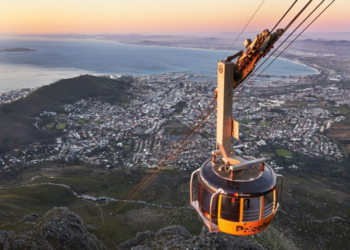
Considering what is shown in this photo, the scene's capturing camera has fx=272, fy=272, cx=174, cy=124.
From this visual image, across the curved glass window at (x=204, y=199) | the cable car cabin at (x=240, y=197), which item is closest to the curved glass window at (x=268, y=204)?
the cable car cabin at (x=240, y=197)

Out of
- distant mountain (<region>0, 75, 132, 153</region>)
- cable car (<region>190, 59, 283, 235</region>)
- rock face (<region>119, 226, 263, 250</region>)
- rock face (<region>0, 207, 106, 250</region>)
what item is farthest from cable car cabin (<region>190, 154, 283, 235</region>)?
distant mountain (<region>0, 75, 132, 153</region>)

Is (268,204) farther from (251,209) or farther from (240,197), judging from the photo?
(240,197)

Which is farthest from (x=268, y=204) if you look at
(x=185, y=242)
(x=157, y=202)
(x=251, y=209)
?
(x=157, y=202)

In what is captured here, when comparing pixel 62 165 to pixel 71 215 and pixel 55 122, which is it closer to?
pixel 71 215

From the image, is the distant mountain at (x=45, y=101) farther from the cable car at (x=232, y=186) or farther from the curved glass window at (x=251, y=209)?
the curved glass window at (x=251, y=209)

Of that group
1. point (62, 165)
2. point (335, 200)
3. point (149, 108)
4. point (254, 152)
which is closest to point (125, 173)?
point (62, 165)

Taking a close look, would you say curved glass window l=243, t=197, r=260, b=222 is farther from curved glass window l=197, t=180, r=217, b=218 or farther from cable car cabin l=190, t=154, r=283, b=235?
curved glass window l=197, t=180, r=217, b=218
